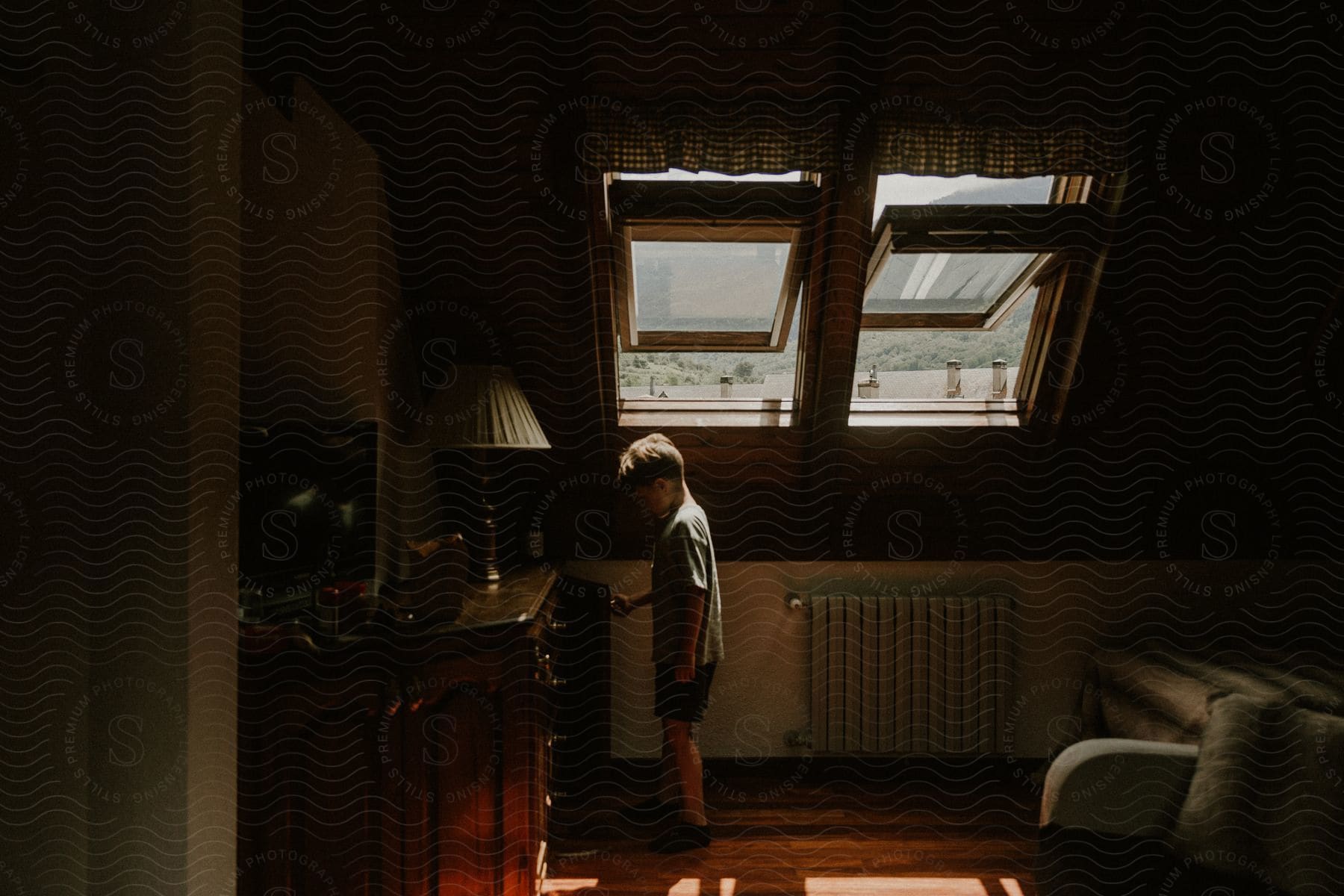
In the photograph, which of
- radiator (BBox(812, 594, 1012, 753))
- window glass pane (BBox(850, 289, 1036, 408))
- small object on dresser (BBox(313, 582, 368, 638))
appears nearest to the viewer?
small object on dresser (BBox(313, 582, 368, 638))

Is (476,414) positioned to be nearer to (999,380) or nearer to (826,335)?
(826,335)

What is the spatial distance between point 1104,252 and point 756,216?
1.11m

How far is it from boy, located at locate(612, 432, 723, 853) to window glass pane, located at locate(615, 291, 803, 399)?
0.52 m

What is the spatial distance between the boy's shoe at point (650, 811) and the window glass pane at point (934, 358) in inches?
60.7

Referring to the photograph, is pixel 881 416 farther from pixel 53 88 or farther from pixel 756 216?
pixel 53 88

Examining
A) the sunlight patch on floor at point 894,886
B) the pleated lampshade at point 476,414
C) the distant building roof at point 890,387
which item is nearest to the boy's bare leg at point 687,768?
the sunlight patch on floor at point 894,886

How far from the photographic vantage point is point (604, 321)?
265 cm

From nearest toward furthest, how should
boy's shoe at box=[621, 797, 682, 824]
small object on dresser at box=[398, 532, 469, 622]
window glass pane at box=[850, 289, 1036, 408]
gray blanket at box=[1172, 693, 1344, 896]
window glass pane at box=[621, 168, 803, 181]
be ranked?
gray blanket at box=[1172, 693, 1344, 896] → small object on dresser at box=[398, 532, 469, 622] → window glass pane at box=[621, 168, 803, 181] → boy's shoe at box=[621, 797, 682, 824] → window glass pane at box=[850, 289, 1036, 408]

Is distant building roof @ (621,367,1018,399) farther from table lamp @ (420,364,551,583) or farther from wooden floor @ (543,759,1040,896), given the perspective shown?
wooden floor @ (543,759,1040,896)

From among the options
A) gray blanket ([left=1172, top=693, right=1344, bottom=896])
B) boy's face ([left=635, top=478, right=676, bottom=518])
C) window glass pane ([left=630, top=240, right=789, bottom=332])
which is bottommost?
gray blanket ([left=1172, top=693, right=1344, bottom=896])

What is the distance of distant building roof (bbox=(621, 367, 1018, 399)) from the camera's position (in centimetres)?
289

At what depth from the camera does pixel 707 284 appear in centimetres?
274

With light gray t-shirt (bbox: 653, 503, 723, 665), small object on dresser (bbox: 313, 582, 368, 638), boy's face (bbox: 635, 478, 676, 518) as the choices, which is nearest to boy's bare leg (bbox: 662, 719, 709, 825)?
light gray t-shirt (bbox: 653, 503, 723, 665)

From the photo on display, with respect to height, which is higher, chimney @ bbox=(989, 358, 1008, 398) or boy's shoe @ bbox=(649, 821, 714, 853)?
chimney @ bbox=(989, 358, 1008, 398)
